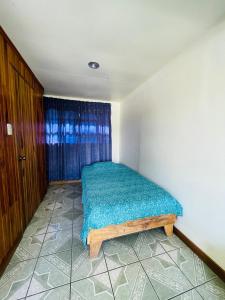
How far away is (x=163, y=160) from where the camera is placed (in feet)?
6.98

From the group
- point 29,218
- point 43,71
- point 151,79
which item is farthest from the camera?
point 151,79

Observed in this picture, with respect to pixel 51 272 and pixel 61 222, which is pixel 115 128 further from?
pixel 51 272

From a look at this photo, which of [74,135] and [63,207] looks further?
[74,135]

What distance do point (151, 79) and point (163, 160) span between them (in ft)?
4.45

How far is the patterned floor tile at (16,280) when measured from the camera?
1.16m

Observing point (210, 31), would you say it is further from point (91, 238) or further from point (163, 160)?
point (91, 238)

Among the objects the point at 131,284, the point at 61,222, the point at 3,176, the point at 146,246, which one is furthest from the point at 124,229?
the point at 3,176

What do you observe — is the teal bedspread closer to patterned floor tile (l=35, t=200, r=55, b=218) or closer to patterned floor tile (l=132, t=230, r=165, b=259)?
patterned floor tile (l=132, t=230, r=165, b=259)

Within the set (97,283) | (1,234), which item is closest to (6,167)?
(1,234)

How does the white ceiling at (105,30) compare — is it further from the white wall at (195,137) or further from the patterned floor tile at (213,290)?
the patterned floor tile at (213,290)

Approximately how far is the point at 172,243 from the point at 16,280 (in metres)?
1.62

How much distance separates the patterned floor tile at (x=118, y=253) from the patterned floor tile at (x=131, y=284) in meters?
0.07

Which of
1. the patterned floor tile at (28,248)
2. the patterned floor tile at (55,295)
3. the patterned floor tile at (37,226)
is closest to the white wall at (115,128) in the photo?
the patterned floor tile at (37,226)

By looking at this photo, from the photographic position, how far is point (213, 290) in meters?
1.21
